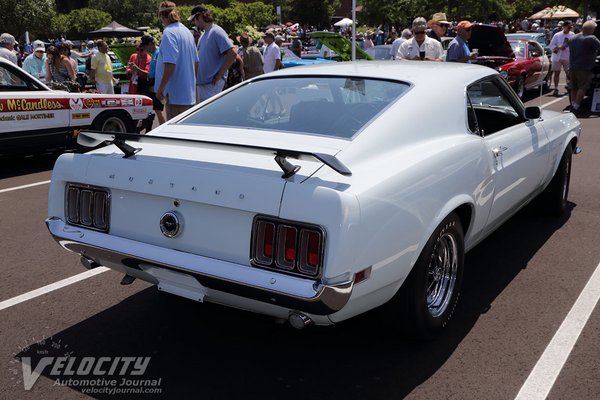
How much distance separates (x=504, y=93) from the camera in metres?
4.72

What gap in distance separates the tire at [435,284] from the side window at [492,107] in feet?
3.44

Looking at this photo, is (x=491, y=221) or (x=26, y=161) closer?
(x=491, y=221)

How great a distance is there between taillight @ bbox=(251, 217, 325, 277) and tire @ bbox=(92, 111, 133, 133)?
6.66m

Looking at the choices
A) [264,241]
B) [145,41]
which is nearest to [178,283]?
[264,241]

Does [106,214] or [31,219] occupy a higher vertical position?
[106,214]

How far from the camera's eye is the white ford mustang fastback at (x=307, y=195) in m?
2.74

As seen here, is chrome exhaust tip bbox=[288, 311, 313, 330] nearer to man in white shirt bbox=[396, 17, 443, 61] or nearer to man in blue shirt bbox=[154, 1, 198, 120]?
man in blue shirt bbox=[154, 1, 198, 120]

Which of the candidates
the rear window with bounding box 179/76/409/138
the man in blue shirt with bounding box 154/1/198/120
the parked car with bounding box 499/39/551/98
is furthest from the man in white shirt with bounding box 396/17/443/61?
the rear window with bounding box 179/76/409/138

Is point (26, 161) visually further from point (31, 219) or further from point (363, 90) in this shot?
point (363, 90)

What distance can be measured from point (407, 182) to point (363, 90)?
0.94 meters

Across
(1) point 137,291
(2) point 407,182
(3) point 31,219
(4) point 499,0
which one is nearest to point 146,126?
(3) point 31,219

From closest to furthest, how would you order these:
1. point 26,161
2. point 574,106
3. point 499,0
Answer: point 26,161 → point 574,106 → point 499,0

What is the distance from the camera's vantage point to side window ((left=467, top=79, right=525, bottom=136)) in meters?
4.41

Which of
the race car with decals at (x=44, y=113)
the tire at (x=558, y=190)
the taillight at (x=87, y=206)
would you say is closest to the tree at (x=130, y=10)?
the race car with decals at (x=44, y=113)
